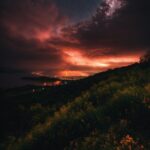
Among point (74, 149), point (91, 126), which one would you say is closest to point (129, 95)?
point (91, 126)

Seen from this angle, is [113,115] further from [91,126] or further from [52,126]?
[52,126]

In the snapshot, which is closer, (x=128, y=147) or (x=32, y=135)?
(x=128, y=147)

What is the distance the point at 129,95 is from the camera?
1101 centimetres

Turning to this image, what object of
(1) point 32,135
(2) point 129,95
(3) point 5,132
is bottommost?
(3) point 5,132

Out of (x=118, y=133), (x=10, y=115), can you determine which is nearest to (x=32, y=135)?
(x=118, y=133)

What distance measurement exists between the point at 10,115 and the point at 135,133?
1354 centimetres

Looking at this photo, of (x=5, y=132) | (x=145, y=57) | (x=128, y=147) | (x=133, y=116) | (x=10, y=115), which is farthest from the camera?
(x=145, y=57)

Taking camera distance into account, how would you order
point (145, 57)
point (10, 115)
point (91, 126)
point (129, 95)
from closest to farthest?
point (91, 126) < point (129, 95) < point (10, 115) < point (145, 57)

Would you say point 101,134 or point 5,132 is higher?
point 101,134

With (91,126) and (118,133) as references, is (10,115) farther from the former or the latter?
(118,133)

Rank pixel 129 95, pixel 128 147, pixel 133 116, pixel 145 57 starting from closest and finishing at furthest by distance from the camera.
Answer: pixel 128 147 < pixel 133 116 < pixel 129 95 < pixel 145 57

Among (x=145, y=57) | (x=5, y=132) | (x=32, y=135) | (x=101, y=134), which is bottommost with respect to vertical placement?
(x=5, y=132)

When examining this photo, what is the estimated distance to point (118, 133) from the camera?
863cm

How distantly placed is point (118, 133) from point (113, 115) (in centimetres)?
195
